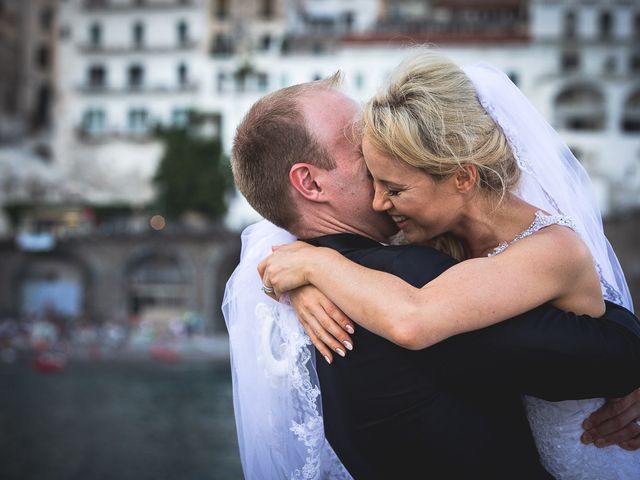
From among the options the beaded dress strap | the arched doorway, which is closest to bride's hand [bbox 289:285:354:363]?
the beaded dress strap

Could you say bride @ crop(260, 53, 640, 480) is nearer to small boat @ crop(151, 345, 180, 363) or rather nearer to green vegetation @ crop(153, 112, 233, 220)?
small boat @ crop(151, 345, 180, 363)

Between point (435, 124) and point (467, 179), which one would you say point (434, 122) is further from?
point (467, 179)

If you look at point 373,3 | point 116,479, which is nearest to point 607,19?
point 373,3

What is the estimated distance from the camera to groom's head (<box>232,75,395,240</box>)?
2645 millimetres

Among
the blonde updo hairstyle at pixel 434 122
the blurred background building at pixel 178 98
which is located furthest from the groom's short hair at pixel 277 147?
the blurred background building at pixel 178 98

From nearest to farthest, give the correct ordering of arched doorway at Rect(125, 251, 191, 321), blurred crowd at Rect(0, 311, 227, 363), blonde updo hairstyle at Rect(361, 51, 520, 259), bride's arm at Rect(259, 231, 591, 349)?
1. bride's arm at Rect(259, 231, 591, 349)
2. blonde updo hairstyle at Rect(361, 51, 520, 259)
3. blurred crowd at Rect(0, 311, 227, 363)
4. arched doorway at Rect(125, 251, 191, 321)

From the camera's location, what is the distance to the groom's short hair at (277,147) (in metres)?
2.64

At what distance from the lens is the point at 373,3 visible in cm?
5362

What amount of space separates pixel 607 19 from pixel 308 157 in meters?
51.2

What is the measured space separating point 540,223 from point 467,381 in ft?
1.95

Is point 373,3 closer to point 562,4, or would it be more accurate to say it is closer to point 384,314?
point 562,4

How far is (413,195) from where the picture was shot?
8.18ft

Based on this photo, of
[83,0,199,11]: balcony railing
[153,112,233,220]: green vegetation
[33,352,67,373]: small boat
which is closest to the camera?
[33,352,67,373]: small boat

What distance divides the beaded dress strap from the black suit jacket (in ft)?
0.85
